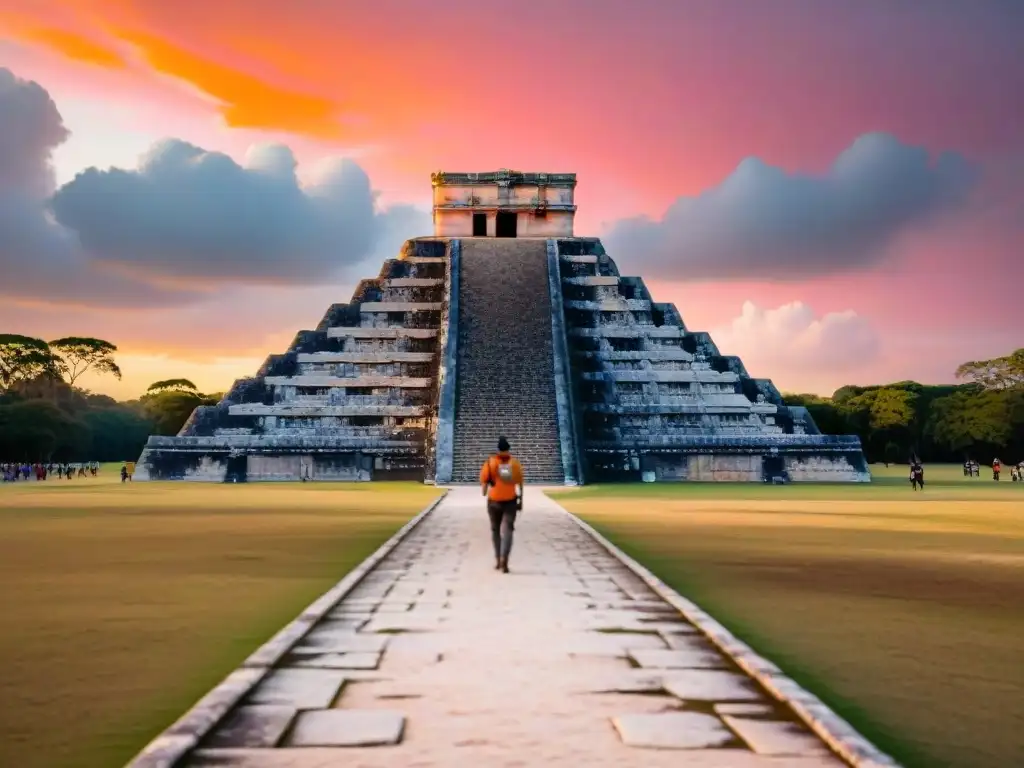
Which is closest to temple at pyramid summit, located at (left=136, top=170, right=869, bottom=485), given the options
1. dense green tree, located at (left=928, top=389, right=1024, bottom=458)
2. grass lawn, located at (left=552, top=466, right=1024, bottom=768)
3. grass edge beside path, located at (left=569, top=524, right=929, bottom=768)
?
grass lawn, located at (left=552, top=466, right=1024, bottom=768)

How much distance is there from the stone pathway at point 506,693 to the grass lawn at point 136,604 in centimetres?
68

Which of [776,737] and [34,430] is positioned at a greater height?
[34,430]

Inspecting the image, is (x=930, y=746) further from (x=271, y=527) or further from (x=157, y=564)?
(x=271, y=527)

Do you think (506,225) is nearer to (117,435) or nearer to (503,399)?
(503,399)

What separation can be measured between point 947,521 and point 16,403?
6134 cm

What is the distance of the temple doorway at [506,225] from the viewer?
48.8 m

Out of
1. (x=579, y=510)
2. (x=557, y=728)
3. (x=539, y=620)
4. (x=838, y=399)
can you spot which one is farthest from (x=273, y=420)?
(x=838, y=399)

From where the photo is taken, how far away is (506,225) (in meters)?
48.9

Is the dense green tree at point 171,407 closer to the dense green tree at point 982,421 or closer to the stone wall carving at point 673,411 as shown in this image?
the stone wall carving at point 673,411

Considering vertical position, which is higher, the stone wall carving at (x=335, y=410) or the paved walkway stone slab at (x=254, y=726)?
the stone wall carving at (x=335, y=410)

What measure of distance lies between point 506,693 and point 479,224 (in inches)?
1738

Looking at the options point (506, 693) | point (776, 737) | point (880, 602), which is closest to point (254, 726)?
point (506, 693)

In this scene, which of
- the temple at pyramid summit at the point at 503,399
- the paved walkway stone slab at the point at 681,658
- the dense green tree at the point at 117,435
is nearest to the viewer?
the paved walkway stone slab at the point at 681,658

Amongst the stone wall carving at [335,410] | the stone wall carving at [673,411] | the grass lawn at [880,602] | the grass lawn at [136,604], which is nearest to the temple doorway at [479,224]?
the stone wall carving at [335,410]
